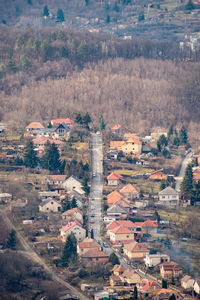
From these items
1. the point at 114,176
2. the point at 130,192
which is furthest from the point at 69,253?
the point at 114,176

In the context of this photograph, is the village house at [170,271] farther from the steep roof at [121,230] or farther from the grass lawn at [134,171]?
the grass lawn at [134,171]

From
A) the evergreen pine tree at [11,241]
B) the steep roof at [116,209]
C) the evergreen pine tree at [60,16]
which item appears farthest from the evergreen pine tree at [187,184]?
the evergreen pine tree at [60,16]

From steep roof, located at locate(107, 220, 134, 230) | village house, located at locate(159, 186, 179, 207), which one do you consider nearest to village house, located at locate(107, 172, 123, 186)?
village house, located at locate(159, 186, 179, 207)

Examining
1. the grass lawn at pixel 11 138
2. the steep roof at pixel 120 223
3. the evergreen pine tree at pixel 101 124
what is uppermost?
the grass lawn at pixel 11 138

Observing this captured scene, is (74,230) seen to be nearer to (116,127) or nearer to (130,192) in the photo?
(130,192)

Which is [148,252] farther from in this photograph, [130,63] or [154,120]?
[130,63]

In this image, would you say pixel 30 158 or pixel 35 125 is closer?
pixel 30 158
